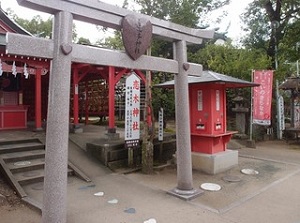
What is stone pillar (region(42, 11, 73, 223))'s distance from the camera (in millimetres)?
4363

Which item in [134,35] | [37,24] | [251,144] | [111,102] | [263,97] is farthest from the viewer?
[37,24]

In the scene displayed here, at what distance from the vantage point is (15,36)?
4008 mm

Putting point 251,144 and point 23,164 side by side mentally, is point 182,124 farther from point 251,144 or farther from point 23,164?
point 251,144

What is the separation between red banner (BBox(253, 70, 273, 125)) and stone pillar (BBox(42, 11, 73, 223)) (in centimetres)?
1079

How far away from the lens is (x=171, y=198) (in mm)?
6297

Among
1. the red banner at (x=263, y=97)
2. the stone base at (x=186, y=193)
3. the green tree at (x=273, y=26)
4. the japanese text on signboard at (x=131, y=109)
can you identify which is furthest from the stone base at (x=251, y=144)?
the stone base at (x=186, y=193)

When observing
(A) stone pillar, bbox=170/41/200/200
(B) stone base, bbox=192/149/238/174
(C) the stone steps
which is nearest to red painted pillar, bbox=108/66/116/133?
(C) the stone steps

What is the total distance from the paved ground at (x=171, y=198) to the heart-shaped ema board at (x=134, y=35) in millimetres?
3184

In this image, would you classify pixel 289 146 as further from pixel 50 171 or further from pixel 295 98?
pixel 50 171

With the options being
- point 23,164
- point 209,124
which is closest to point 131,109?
point 209,124

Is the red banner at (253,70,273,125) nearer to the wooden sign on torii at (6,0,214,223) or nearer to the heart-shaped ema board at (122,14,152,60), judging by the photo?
the heart-shaped ema board at (122,14,152,60)

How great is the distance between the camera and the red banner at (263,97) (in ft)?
42.2

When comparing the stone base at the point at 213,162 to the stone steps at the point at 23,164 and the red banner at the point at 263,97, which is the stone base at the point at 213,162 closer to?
the stone steps at the point at 23,164

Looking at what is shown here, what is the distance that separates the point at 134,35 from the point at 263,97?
31.4 ft
